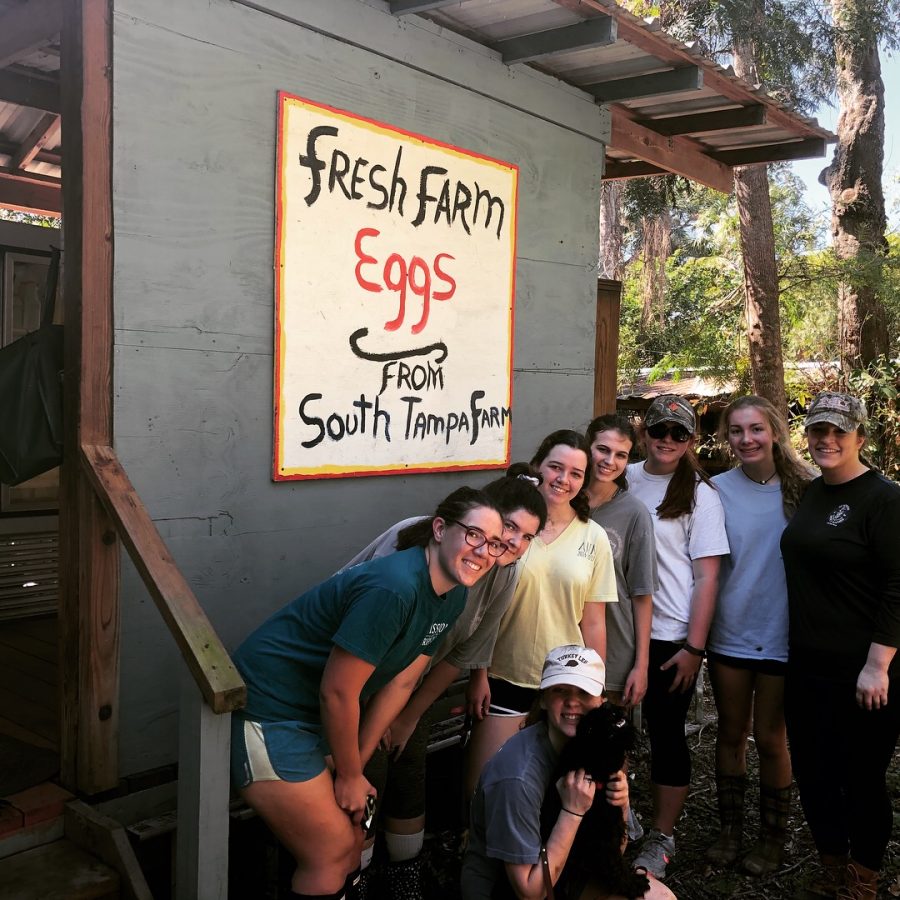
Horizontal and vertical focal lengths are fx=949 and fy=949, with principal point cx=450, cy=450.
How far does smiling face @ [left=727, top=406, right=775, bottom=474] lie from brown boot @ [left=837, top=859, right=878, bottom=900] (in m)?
1.59

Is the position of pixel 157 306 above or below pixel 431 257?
below

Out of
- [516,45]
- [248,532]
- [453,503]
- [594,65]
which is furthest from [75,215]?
[594,65]

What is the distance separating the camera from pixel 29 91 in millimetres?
5152

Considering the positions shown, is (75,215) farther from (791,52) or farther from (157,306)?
(791,52)

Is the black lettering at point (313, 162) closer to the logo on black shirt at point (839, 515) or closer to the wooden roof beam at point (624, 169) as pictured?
the logo on black shirt at point (839, 515)

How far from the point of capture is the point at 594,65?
16.4 ft

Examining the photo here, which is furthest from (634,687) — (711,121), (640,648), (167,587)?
(711,121)

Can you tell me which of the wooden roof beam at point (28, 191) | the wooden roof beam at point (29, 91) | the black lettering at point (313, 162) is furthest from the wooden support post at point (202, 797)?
the wooden roof beam at point (28, 191)

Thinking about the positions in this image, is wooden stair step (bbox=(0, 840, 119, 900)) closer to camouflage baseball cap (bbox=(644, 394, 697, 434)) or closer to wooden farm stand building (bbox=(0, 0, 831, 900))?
wooden farm stand building (bbox=(0, 0, 831, 900))

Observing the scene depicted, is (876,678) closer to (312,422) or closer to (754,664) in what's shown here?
(754,664)

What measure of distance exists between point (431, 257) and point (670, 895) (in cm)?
283

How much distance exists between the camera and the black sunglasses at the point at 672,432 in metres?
4.03

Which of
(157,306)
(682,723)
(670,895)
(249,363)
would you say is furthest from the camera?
(682,723)

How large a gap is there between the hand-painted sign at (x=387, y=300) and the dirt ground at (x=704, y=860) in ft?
5.72
